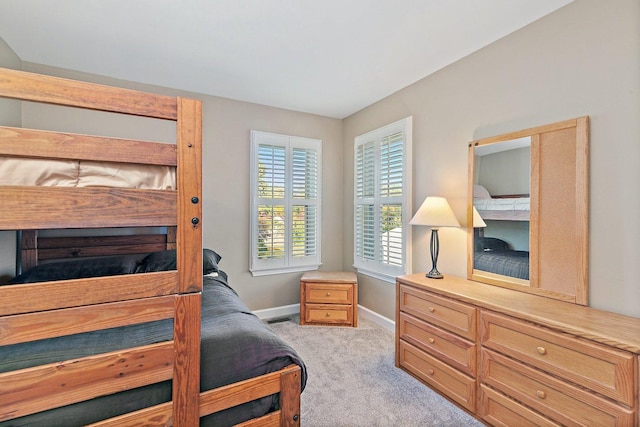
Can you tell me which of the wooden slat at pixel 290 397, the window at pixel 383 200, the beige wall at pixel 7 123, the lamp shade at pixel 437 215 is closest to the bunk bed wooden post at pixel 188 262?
the wooden slat at pixel 290 397

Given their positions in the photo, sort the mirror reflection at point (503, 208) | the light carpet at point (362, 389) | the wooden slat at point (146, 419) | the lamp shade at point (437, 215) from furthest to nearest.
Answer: the lamp shade at point (437, 215) < the mirror reflection at point (503, 208) < the light carpet at point (362, 389) < the wooden slat at point (146, 419)

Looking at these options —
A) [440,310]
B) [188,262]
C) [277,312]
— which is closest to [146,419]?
[188,262]

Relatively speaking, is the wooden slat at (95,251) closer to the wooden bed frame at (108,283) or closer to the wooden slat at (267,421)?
the wooden bed frame at (108,283)

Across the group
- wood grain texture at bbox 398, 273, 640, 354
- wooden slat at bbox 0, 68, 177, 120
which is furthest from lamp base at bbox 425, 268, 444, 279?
wooden slat at bbox 0, 68, 177, 120

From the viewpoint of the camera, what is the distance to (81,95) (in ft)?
3.12

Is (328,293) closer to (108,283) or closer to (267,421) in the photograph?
(267,421)

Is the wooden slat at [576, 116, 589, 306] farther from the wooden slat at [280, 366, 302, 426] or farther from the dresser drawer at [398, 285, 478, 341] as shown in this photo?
the wooden slat at [280, 366, 302, 426]

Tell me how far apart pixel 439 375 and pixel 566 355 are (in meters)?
0.86

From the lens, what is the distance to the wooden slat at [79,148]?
891mm

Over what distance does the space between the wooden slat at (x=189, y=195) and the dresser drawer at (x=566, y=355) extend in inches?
65.1

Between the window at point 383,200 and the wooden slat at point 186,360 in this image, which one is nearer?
the wooden slat at point 186,360

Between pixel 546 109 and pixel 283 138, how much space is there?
2.55 m

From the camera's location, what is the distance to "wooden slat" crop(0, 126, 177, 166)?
891 mm

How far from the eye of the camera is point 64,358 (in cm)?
107
